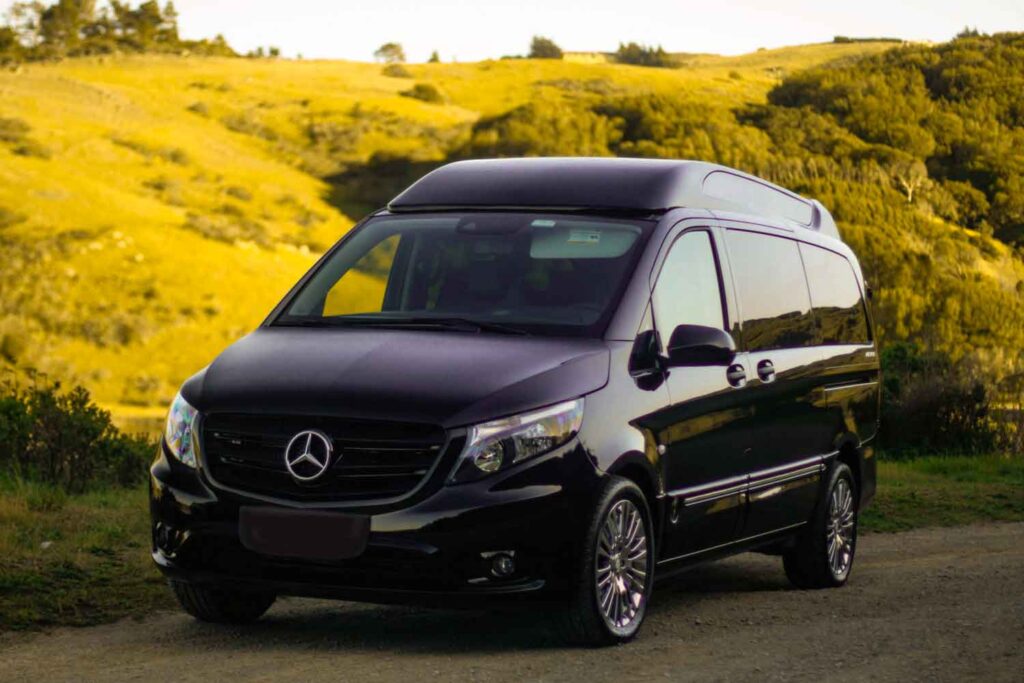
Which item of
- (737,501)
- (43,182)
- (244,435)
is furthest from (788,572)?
(43,182)

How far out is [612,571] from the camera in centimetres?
671

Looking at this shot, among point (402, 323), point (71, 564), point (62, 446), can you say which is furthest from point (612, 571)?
point (62, 446)

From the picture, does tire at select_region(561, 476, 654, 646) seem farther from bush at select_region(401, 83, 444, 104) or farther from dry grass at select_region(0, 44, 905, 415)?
bush at select_region(401, 83, 444, 104)

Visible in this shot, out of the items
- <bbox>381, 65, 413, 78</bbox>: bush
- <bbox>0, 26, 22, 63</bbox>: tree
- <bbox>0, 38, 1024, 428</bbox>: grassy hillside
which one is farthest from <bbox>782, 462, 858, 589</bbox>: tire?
<bbox>381, 65, 413, 78</bbox>: bush

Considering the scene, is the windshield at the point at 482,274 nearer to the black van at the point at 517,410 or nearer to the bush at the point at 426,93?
the black van at the point at 517,410

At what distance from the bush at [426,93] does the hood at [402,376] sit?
64.1m

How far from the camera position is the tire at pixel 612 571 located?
6.46 m

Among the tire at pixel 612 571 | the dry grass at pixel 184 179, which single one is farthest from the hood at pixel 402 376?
the dry grass at pixel 184 179

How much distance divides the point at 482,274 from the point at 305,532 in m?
1.64

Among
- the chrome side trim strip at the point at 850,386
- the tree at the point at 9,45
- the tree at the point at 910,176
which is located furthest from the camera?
the tree at the point at 9,45

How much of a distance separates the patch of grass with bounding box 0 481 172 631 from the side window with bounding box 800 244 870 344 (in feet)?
12.7

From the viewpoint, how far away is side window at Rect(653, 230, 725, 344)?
24.0ft

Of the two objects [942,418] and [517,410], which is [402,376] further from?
[942,418]

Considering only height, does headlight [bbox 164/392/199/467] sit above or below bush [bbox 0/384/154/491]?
Answer: above
